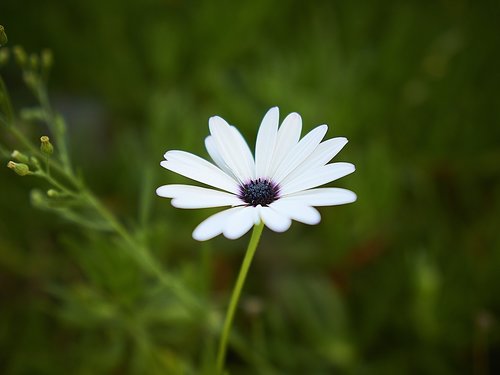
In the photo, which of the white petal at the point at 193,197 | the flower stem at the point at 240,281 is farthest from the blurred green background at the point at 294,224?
the white petal at the point at 193,197

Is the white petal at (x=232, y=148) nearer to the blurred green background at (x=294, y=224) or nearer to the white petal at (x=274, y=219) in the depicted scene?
the white petal at (x=274, y=219)

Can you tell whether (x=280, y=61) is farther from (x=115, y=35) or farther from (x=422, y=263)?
(x=422, y=263)

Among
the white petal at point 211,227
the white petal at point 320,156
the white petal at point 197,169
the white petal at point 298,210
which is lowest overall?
the white petal at point 211,227

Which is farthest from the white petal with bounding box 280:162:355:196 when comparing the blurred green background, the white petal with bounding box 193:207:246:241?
the blurred green background

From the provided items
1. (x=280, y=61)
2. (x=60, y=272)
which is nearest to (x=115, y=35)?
(x=280, y=61)

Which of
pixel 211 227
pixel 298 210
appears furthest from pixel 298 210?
pixel 211 227

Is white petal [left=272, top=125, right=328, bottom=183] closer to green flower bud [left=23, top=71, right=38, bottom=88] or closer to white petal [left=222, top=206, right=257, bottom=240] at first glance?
white petal [left=222, top=206, right=257, bottom=240]
